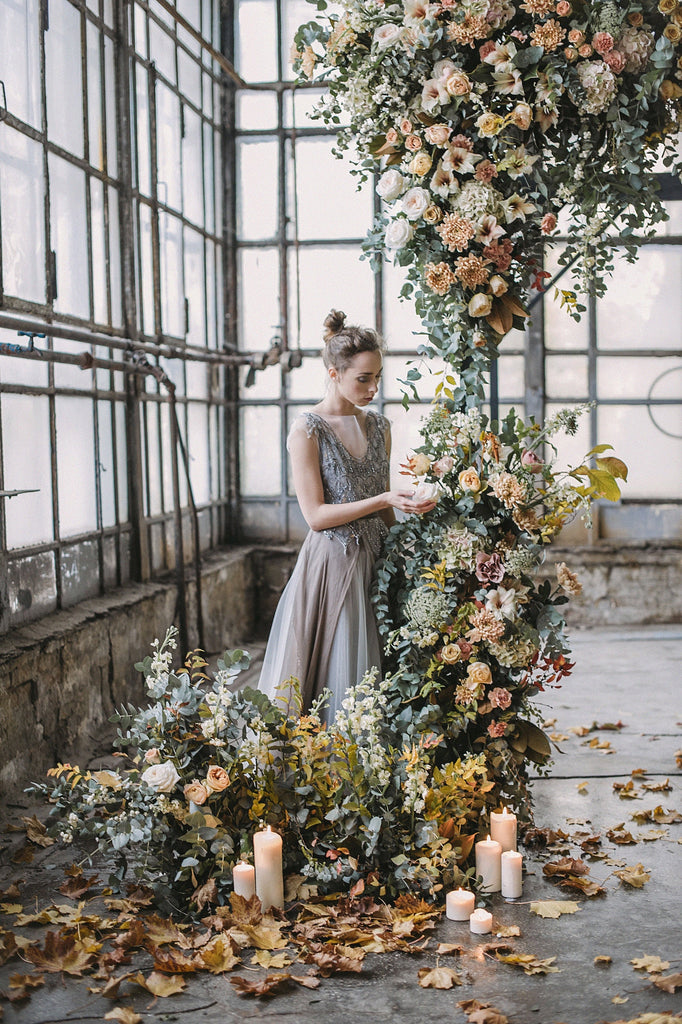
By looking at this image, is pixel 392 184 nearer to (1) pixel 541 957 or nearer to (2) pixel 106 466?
(1) pixel 541 957

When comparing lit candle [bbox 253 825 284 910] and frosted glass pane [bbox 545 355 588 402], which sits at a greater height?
frosted glass pane [bbox 545 355 588 402]

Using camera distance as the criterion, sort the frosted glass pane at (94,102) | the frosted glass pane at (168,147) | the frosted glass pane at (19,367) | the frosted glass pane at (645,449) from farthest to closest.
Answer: the frosted glass pane at (645,449), the frosted glass pane at (168,147), the frosted glass pane at (94,102), the frosted glass pane at (19,367)

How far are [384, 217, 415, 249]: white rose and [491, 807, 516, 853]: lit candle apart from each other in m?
1.71

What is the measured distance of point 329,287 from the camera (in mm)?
7184

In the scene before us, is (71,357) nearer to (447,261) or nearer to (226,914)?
(447,261)

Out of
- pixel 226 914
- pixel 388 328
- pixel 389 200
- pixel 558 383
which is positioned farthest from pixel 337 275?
pixel 226 914

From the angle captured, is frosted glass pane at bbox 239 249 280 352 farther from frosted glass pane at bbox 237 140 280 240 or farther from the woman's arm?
the woman's arm

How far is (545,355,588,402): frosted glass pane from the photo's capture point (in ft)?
23.6

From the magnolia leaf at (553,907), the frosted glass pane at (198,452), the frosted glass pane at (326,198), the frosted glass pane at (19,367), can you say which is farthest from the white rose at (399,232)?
the frosted glass pane at (326,198)

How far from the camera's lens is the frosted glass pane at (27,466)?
151 inches

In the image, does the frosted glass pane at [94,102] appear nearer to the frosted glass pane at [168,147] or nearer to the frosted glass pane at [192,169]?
the frosted glass pane at [168,147]

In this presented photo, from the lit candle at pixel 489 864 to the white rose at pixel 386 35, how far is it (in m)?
2.30

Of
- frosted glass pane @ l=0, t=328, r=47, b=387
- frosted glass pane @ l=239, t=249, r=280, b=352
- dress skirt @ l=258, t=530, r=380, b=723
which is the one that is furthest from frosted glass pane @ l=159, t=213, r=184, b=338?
dress skirt @ l=258, t=530, r=380, b=723

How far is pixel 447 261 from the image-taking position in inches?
119
